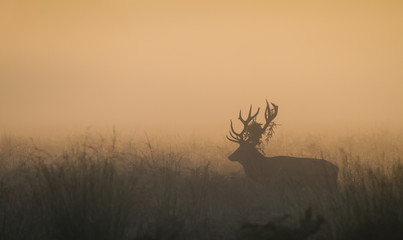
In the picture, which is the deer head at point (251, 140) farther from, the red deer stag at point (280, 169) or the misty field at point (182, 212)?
the misty field at point (182, 212)

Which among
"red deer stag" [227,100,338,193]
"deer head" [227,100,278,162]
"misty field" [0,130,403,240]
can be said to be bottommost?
"misty field" [0,130,403,240]

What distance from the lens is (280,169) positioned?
727cm

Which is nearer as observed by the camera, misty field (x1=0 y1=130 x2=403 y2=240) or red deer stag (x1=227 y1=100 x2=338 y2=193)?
misty field (x1=0 y1=130 x2=403 y2=240)

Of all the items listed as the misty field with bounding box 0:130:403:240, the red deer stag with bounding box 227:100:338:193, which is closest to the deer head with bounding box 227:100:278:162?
the red deer stag with bounding box 227:100:338:193

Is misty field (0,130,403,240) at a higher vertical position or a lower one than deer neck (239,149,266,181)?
lower

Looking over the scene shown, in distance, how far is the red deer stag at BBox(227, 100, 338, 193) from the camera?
6527 mm

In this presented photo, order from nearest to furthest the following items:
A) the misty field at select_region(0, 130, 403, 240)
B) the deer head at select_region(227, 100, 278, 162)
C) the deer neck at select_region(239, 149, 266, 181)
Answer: the misty field at select_region(0, 130, 403, 240) < the deer neck at select_region(239, 149, 266, 181) < the deer head at select_region(227, 100, 278, 162)

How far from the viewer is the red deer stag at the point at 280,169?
653 centimetres

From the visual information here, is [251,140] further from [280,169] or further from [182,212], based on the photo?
[182,212]

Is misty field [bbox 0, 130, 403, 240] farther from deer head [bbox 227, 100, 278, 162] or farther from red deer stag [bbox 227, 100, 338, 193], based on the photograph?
deer head [bbox 227, 100, 278, 162]

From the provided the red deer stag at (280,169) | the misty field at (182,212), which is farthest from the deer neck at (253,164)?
the misty field at (182,212)

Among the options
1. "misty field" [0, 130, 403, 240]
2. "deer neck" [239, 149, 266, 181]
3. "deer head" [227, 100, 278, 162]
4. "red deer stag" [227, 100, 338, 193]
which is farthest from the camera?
"deer head" [227, 100, 278, 162]

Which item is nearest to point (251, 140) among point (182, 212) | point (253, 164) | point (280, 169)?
point (253, 164)

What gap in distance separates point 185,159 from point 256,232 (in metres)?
4.55
